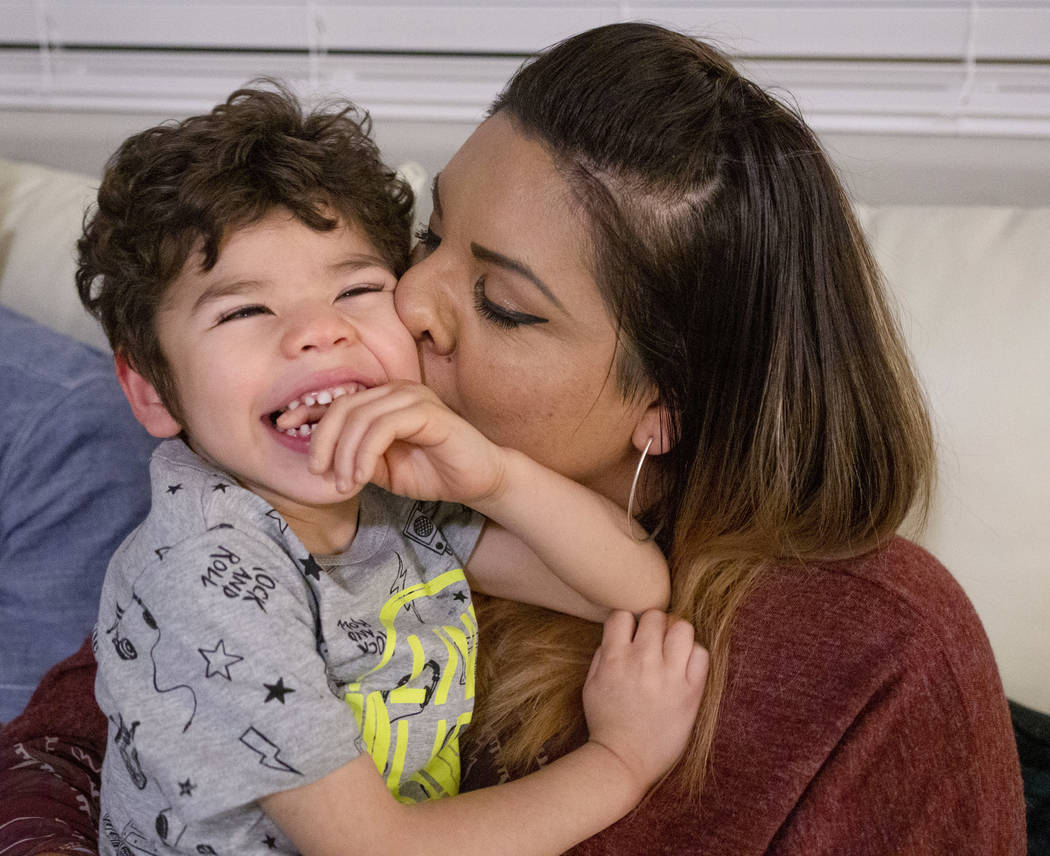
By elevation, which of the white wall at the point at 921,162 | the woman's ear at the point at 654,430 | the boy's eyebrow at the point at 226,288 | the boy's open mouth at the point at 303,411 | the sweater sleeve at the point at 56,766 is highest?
the boy's eyebrow at the point at 226,288

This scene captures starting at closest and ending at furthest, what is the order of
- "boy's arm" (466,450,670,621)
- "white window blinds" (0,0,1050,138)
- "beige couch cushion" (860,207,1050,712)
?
"boy's arm" (466,450,670,621) → "beige couch cushion" (860,207,1050,712) → "white window blinds" (0,0,1050,138)

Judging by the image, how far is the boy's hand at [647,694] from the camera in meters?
1.07

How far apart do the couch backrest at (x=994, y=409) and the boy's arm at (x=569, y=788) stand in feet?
1.44

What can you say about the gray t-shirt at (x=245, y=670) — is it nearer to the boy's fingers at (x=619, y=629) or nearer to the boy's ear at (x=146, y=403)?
the boy's ear at (x=146, y=403)

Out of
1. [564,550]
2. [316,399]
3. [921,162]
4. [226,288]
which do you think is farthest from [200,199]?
[921,162]

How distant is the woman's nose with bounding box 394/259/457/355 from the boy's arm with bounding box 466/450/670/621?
14 centimetres

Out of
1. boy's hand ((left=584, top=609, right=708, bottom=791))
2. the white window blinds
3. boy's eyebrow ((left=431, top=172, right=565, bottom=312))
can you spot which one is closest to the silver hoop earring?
boy's hand ((left=584, top=609, right=708, bottom=791))

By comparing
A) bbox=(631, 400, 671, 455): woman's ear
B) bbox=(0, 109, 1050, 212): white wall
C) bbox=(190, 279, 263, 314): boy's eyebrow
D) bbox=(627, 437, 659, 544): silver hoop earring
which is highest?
bbox=(190, 279, 263, 314): boy's eyebrow

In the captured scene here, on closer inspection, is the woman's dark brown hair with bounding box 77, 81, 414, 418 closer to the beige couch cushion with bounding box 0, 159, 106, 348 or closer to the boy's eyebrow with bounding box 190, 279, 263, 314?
the boy's eyebrow with bounding box 190, 279, 263, 314

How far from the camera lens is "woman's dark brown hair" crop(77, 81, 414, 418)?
3.41 feet

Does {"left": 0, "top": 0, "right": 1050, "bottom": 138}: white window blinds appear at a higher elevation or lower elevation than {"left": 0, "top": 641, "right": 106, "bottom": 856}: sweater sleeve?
higher

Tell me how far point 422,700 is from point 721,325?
1.64ft

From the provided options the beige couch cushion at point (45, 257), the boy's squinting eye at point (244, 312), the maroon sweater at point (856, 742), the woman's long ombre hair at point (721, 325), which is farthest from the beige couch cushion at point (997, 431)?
the beige couch cushion at point (45, 257)

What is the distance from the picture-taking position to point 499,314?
108 cm
